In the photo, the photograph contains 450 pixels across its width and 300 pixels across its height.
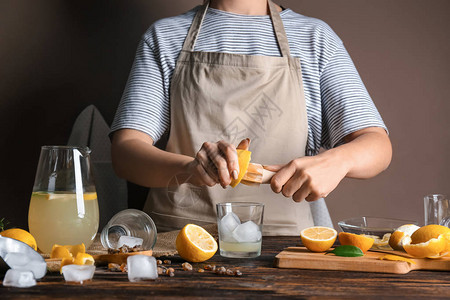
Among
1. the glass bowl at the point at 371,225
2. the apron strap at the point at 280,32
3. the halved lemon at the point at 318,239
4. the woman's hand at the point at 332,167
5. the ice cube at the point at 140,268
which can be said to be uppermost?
the apron strap at the point at 280,32

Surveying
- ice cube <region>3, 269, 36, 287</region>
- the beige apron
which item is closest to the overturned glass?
ice cube <region>3, 269, 36, 287</region>

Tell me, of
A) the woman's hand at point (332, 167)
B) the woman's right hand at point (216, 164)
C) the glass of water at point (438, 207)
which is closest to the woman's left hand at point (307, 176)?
the woman's hand at point (332, 167)

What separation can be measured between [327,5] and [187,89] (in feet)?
2.56

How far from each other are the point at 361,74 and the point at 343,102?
0.50m

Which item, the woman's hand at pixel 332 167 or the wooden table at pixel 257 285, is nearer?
the wooden table at pixel 257 285

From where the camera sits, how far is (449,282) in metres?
0.87

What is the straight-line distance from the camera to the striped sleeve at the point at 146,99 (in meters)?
1.62

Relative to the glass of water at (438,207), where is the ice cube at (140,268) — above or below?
above

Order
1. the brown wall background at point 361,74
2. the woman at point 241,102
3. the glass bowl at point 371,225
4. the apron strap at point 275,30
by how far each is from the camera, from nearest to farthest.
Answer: the glass bowl at point 371,225, the woman at point 241,102, the apron strap at point 275,30, the brown wall background at point 361,74

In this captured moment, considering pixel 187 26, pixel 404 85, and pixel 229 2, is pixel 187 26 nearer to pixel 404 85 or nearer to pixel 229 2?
pixel 229 2

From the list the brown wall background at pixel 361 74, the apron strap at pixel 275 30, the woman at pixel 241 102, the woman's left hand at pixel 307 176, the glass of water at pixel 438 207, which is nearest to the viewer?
the woman's left hand at pixel 307 176

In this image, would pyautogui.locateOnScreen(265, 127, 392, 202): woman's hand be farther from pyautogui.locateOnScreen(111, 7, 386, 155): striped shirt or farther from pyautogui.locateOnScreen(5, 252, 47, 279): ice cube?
pyautogui.locateOnScreen(5, 252, 47, 279): ice cube

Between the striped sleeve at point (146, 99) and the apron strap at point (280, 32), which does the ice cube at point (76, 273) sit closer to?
the striped sleeve at point (146, 99)

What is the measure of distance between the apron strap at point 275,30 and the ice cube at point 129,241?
2.76 feet
